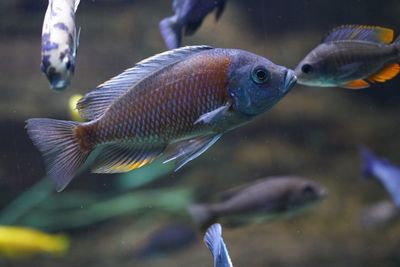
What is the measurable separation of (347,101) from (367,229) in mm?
2085

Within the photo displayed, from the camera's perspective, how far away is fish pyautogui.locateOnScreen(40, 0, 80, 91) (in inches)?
61.7

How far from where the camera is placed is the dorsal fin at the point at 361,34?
236cm

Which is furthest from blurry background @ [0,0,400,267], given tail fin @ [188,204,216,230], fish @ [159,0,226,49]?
fish @ [159,0,226,49]

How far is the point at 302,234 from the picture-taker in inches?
266

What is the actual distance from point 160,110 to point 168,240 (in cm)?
430

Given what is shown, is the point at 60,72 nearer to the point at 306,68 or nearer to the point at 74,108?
the point at 74,108

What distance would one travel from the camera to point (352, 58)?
93.9 inches

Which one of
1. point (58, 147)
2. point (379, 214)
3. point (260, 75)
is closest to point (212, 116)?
point (260, 75)

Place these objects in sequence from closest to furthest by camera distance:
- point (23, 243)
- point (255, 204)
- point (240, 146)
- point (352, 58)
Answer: point (352, 58), point (255, 204), point (23, 243), point (240, 146)

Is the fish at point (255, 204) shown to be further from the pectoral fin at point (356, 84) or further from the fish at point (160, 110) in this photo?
the fish at point (160, 110)

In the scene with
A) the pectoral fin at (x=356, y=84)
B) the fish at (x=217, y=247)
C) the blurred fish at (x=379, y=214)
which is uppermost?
the pectoral fin at (x=356, y=84)

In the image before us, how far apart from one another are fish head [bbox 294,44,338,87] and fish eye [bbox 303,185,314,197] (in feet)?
6.52

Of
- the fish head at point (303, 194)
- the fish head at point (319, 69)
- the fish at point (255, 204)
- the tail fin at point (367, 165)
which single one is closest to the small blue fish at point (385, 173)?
the tail fin at point (367, 165)

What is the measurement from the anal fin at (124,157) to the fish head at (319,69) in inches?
38.0
